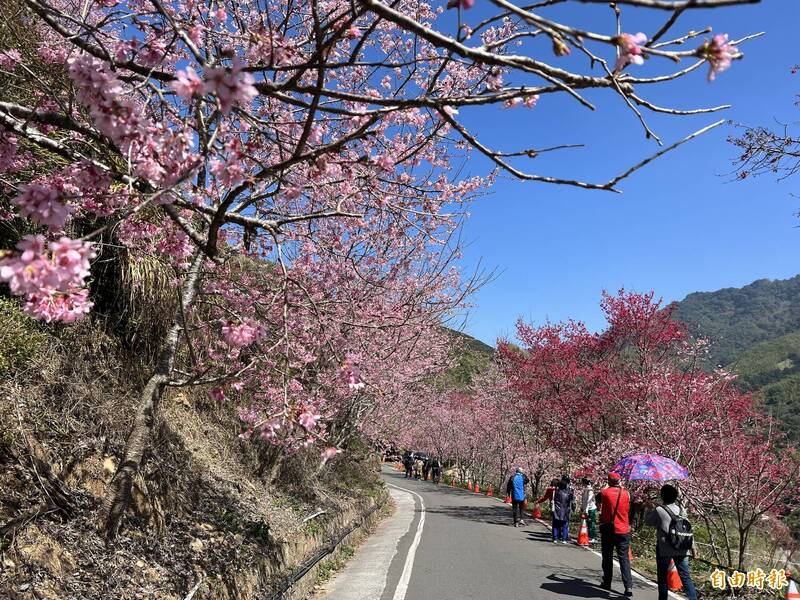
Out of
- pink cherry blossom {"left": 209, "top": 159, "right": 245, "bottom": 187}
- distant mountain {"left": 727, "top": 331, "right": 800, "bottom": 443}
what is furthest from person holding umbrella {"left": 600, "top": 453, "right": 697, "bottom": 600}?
distant mountain {"left": 727, "top": 331, "right": 800, "bottom": 443}

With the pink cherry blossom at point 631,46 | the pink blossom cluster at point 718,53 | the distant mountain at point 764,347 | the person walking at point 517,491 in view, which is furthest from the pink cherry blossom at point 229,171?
the person walking at point 517,491

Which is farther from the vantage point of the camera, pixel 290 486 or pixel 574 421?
pixel 574 421

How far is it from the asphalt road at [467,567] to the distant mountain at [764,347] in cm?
569

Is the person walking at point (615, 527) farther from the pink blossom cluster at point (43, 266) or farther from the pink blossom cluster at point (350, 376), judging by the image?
the pink blossom cluster at point (43, 266)

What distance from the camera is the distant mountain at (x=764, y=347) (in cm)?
3949

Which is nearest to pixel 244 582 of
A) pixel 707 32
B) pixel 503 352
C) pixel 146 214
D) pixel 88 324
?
pixel 88 324

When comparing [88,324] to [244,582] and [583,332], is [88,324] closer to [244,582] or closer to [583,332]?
[244,582]

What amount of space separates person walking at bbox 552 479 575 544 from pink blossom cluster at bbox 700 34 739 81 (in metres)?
12.7

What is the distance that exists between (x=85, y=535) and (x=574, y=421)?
50.8ft

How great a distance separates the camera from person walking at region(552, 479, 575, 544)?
13094mm

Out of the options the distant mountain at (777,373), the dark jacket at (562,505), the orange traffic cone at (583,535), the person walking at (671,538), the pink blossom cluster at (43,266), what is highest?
the distant mountain at (777,373)

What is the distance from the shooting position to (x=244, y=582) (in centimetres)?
588

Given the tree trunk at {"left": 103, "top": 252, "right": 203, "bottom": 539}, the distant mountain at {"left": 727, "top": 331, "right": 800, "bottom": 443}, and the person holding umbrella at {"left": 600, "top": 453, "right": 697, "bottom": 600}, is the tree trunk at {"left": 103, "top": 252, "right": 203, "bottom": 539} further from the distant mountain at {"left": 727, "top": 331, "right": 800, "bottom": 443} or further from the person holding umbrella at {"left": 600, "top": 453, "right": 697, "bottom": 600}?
the distant mountain at {"left": 727, "top": 331, "right": 800, "bottom": 443}

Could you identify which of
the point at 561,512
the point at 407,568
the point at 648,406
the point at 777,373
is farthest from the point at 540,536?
the point at 777,373
